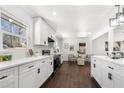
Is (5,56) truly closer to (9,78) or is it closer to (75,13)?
(9,78)

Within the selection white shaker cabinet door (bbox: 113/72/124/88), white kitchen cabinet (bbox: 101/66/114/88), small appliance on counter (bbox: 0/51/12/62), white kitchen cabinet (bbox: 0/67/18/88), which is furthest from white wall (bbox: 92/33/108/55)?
white kitchen cabinet (bbox: 0/67/18/88)

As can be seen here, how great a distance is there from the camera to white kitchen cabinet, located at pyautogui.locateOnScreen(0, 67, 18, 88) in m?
1.37

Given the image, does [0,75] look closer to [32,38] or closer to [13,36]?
[13,36]

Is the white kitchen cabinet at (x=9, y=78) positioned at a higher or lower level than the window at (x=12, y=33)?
lower

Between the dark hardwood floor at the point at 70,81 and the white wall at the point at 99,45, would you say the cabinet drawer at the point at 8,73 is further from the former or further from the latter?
the white wall at the point at 99,45

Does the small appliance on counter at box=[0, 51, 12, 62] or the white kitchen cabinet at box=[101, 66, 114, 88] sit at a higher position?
the small appliance on counter at box=[0, 51, 12, 62]

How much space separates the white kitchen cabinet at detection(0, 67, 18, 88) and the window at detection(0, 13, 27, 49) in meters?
0.93

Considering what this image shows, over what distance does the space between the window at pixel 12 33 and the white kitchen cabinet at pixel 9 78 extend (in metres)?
0.93

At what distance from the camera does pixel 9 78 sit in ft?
4.99

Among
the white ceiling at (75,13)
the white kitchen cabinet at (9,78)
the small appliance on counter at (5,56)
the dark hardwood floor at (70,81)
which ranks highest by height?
the white ceiling at (75,13)

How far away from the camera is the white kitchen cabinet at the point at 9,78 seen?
4.51 ft

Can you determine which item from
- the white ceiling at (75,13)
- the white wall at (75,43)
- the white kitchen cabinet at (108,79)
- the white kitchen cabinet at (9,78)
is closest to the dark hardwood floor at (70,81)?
the white kitchen cabinet at (108,79)

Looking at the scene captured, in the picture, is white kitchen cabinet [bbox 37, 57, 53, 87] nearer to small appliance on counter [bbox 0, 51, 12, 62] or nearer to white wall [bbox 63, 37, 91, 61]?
small appliance on counter [bbox 0, 51, 12, 62]

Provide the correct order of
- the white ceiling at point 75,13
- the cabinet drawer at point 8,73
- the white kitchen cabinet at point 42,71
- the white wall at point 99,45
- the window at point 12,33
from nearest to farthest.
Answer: the cabinet drawer at point 8,73
the window at point 12,33
the white kitchen cabinet at point 42,71
the white ceiling at point 75,13
the white wall at point 99,45
